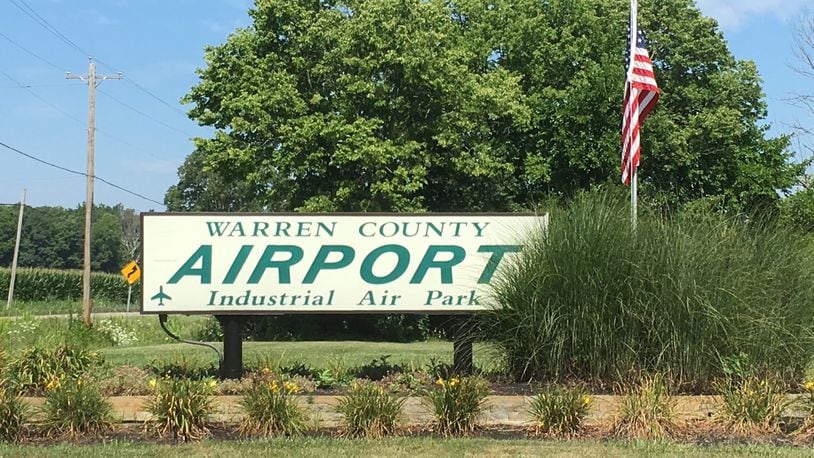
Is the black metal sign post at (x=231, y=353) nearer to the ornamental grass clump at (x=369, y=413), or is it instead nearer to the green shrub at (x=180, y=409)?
the green shrub at (x=180, y=409)

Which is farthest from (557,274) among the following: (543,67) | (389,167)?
(543,67)

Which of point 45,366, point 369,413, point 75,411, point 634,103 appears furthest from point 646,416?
point 634,103

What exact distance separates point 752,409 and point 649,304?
132 centimetres

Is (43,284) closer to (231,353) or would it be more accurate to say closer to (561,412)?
(231,353)

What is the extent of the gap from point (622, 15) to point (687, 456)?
29.3 meters

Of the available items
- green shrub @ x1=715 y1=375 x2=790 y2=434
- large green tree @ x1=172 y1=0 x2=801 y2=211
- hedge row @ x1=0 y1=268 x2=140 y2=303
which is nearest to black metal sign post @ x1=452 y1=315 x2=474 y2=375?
green shrub @ x1=715 y1=375 x2=790 y2=434

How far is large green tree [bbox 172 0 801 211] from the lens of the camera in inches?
1072

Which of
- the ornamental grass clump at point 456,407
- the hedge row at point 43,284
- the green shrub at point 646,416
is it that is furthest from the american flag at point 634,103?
the hedge row at point 43,284

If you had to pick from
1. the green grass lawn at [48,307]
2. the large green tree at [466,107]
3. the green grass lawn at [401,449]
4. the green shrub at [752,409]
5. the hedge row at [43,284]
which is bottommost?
the green grass lawn at [401,449]

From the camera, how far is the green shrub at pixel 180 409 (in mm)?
6941

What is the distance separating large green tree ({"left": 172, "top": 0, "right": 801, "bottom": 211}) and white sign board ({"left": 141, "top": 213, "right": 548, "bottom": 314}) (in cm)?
1730

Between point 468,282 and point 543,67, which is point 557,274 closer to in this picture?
point 468,282

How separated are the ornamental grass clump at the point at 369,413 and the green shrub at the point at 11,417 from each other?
9.18 feet

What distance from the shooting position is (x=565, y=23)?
3344 cm
